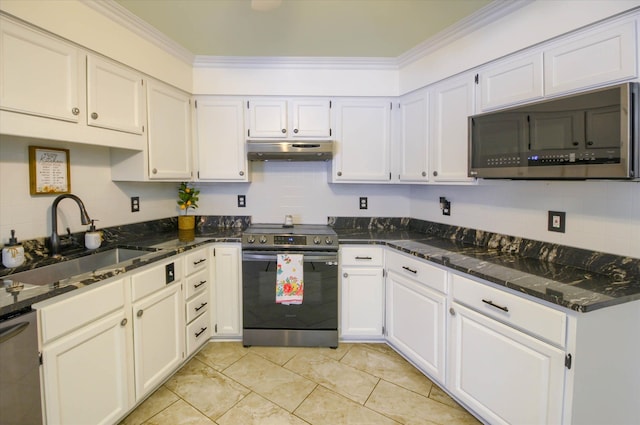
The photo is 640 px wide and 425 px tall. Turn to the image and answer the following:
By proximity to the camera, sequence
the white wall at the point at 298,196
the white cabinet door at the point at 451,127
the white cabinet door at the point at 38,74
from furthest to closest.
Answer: the white wall at the point at 298,196 < the white cabinet door at the point at 451,127 < the white cabinet door at the point at 38,74

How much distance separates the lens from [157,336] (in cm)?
196

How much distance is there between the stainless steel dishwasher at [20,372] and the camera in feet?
3.68

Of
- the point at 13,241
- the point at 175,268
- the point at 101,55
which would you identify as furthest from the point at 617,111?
the point at 13,241

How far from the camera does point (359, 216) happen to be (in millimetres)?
3131

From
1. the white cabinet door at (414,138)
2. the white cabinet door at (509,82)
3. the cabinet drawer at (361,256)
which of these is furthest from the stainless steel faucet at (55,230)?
the white cabinet door at (509,82)

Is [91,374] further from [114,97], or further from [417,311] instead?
[417,311]

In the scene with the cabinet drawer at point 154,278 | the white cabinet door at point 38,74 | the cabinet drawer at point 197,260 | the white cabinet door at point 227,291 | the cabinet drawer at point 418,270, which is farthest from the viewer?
the white cabinet door at point 227,291

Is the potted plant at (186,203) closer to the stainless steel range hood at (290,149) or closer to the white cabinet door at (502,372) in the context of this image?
the stainless steel range hood at (290,149)

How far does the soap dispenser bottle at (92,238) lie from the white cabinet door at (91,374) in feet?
2.04

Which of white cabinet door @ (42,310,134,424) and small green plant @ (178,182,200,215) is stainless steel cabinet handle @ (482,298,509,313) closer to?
white cabinet door @ (42,310,134,424)

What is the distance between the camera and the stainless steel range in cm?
249

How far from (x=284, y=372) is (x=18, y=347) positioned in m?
1.55

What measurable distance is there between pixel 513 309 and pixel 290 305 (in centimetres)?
162

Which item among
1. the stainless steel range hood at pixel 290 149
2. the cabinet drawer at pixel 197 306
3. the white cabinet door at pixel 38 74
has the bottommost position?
the cabinet drawer at pixel 197 306
